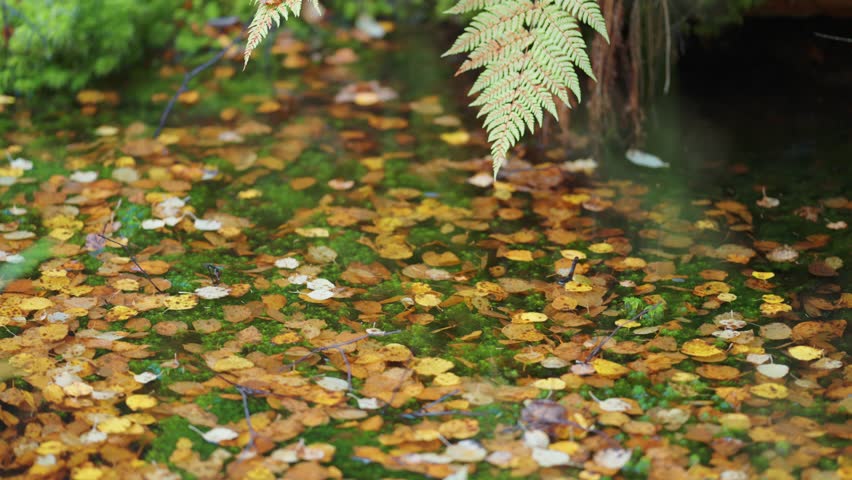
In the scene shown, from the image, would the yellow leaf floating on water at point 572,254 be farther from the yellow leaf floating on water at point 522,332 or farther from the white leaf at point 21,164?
the white leaf at point 21,164

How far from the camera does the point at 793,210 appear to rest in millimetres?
3256

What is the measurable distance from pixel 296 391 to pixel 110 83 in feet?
8.88

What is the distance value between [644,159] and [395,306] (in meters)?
1.42

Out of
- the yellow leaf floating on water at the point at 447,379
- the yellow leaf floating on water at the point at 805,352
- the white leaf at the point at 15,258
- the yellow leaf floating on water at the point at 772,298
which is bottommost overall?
the yellow leaf floating on water at the point at 447,379

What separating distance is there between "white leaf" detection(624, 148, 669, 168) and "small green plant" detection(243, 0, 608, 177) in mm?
996

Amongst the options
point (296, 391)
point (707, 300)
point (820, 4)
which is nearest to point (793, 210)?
point (707, 300)

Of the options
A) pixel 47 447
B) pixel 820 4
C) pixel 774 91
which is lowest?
pixel 47 447

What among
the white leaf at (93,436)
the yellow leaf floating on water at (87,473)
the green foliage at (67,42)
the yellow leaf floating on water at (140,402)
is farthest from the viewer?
the green foliage at (67,42)

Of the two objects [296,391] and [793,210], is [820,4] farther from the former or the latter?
[296,391]

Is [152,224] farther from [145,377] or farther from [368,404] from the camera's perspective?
[368,404]

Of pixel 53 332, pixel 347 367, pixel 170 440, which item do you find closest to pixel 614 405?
pixel 347 367

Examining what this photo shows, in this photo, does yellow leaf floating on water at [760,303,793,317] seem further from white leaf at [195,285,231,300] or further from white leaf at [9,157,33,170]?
white leaf at [9,157,33,170]

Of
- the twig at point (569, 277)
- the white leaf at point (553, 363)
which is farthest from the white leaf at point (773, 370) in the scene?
the twig at point (569, 277)

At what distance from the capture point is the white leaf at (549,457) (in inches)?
81.1
